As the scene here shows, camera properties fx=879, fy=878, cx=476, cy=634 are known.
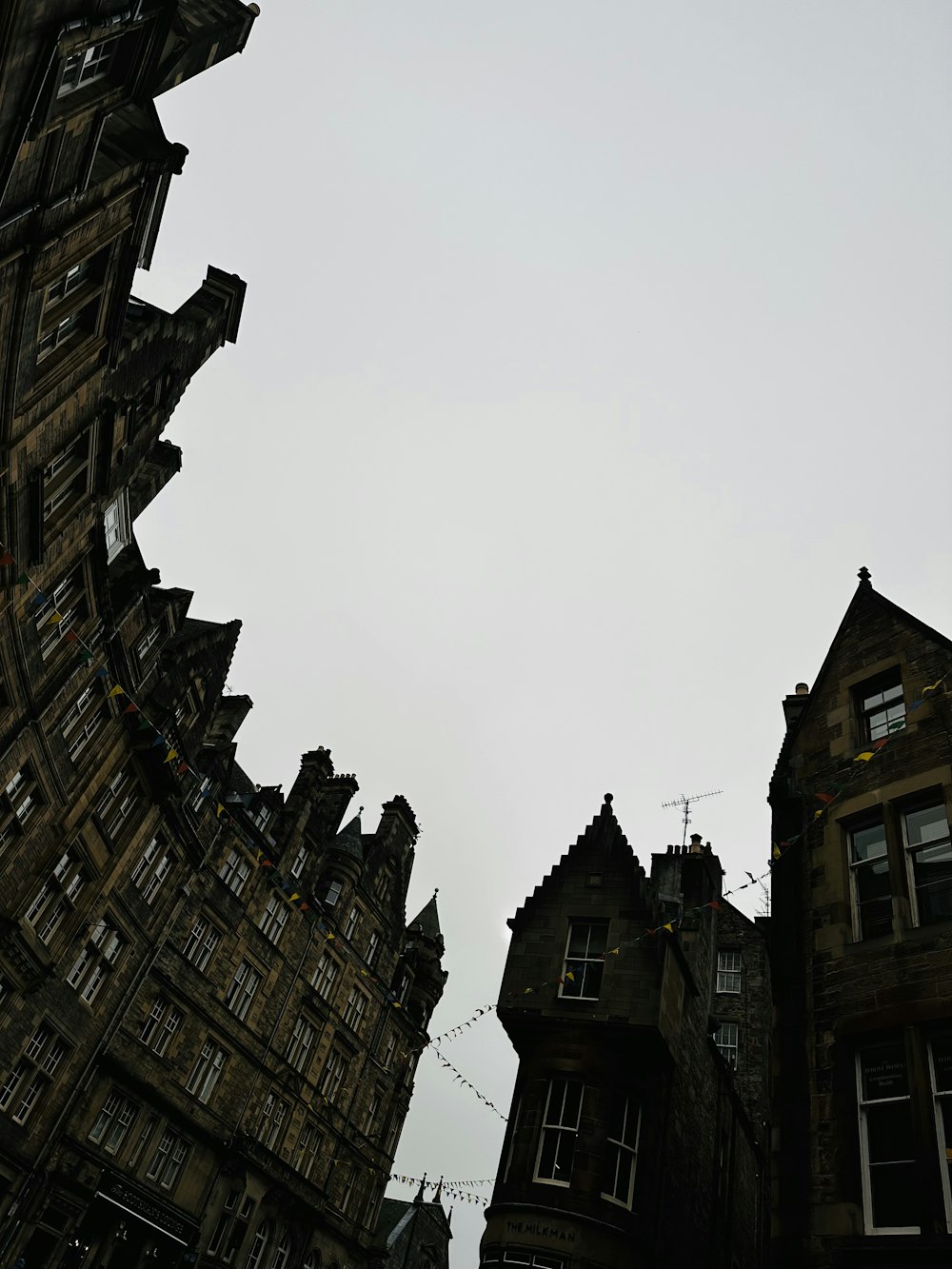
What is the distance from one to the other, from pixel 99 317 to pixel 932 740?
25.1 meters

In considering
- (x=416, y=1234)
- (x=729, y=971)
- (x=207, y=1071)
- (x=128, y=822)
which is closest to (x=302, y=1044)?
(x=207, y=1071)

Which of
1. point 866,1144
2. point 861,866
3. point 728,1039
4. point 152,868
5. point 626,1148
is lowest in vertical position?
point 866,1144

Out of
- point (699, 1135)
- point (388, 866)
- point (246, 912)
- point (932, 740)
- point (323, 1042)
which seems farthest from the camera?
point (388, 866)

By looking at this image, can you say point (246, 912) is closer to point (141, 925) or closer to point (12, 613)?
point (141, 925)

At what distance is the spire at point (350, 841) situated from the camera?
46.2 metres

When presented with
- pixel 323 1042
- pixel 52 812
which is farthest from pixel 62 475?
pixel 323 1042

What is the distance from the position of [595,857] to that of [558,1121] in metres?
6.58

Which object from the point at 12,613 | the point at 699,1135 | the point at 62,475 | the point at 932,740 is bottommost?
the point at 699,1135

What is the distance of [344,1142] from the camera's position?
44.2 m

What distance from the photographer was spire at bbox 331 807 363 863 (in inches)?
1817

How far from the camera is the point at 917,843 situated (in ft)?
49.0

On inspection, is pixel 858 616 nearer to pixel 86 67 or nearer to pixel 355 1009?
pixel 86 67

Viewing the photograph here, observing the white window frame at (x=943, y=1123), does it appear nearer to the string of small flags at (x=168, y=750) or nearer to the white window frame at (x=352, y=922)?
the string of small flags at (x=168, y=750)

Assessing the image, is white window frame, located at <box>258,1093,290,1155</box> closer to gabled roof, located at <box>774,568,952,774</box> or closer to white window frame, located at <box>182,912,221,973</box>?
white window frame, located at <box>182,912,221,973</box>
